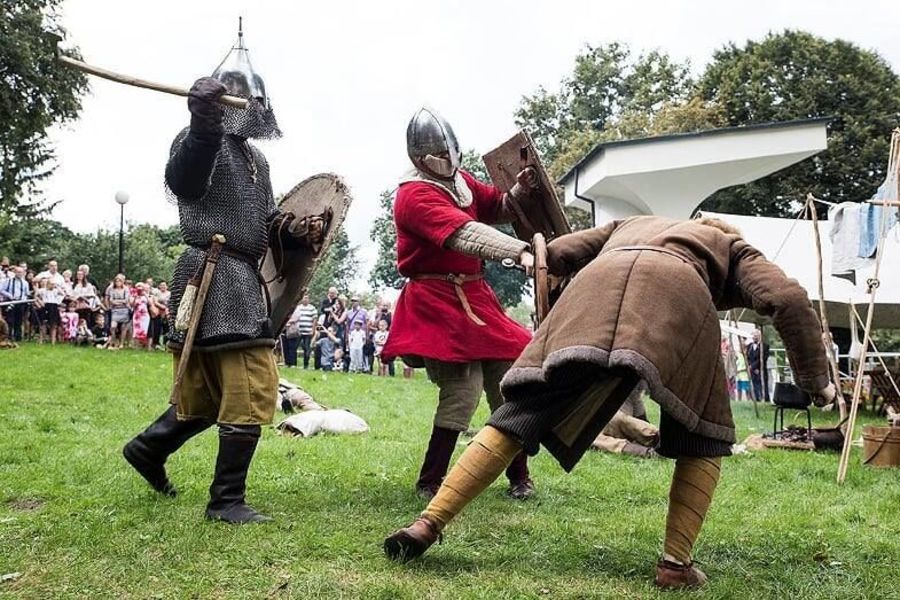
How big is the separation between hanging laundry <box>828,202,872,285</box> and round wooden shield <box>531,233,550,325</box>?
549cm

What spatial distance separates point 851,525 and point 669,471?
5.42 ft

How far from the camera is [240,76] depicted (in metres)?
4.15

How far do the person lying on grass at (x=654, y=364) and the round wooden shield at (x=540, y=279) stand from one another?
0.25 meters

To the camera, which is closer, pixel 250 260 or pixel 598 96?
pixel 250 260

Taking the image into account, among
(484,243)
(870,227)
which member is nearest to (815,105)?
(870,227)

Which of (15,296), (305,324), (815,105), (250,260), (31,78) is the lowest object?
(305,324)

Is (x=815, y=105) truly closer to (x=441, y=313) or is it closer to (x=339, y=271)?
(x=441, y=313)

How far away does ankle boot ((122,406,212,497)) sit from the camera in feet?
14.0

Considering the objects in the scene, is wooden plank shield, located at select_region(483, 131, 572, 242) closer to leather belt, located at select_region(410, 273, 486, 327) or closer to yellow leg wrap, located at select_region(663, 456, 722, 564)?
leather belt, located at select_region(410, 273, 486, 327)

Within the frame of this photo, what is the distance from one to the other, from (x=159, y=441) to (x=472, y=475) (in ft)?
6.06

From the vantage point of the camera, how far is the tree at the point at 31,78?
17875mm

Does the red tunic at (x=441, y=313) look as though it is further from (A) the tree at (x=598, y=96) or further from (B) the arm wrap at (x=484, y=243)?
(A) the tree at (x=598, y=96)

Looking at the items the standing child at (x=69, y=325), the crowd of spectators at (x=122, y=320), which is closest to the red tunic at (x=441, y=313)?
the crowd of spectators at (x=122, y=320)

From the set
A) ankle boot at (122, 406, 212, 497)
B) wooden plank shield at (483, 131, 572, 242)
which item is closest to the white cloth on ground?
ankle boot at (122, 406, 212, 497)
